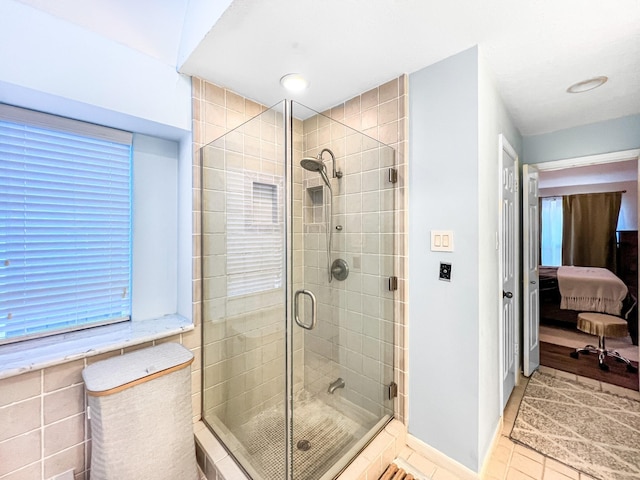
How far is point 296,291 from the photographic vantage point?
52.9 inches

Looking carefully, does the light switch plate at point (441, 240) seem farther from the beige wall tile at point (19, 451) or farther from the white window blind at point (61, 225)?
the beige wall tile at point (19, 451)

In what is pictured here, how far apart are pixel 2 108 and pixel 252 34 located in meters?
1.25

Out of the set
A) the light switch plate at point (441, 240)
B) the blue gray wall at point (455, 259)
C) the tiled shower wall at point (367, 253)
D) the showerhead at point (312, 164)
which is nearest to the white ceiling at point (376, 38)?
the blue gray wall at point (455, 259)

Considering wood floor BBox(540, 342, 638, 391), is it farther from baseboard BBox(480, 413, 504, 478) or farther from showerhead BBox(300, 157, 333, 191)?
showerhead BBox(300, 157, 333, 191)

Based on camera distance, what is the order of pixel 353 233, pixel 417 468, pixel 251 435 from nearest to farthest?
pixel 251 435 → pixel 417 468 → pixel 353 233

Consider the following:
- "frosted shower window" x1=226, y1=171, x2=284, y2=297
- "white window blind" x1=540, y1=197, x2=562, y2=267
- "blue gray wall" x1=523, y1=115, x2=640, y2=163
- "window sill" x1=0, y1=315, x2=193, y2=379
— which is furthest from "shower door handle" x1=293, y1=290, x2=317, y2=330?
"white window blind" x1=540, y1=197, x2=562, y2=267

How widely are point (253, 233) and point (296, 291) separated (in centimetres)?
41

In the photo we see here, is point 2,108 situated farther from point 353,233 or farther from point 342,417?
point 342,417

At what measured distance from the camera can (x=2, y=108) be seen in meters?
A: 1.25

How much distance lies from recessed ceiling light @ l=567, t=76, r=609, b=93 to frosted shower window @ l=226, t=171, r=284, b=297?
2156mm

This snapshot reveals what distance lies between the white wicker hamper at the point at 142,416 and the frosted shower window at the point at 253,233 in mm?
513

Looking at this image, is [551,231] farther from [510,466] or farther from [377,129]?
[377,129]

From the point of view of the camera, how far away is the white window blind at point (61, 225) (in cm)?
128

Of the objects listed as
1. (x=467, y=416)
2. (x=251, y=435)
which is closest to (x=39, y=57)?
A: (x=251, y=435)
